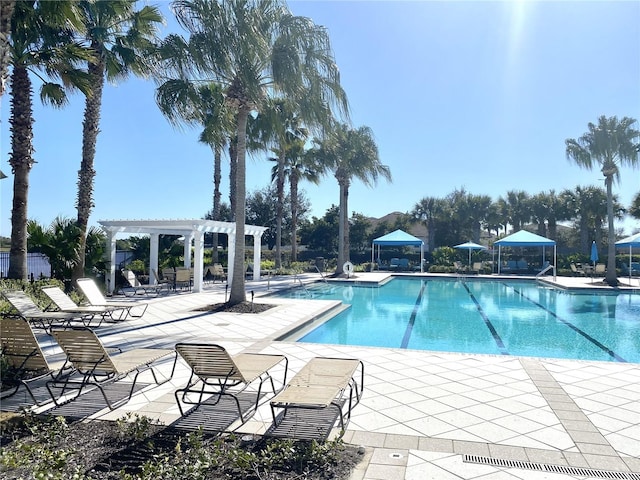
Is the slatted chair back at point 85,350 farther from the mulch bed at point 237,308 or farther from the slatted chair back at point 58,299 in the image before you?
the mulch bed at point 237,308

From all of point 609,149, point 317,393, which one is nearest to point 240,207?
point 317,393

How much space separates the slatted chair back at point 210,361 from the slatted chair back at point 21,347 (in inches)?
60.7

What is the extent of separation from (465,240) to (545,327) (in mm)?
27632

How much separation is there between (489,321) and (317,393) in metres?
9.11

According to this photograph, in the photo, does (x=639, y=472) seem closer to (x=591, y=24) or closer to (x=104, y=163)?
(x=591, y=24)

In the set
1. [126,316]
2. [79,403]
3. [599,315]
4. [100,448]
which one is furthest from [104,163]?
[599,315]

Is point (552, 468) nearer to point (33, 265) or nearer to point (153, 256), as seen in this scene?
point (153, 256)

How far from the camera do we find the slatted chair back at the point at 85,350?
156 inches

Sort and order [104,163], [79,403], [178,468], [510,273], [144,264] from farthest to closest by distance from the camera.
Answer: [510,273], [144,264], [104,163], [79,403], [178,468]

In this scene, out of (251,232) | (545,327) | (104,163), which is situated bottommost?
→ (545,327)

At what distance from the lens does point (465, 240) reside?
→ 37.5 m

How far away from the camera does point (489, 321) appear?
1157 centimetres

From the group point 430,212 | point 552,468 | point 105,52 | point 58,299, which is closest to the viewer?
point 552,468

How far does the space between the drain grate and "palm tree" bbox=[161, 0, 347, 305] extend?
8582 mm
